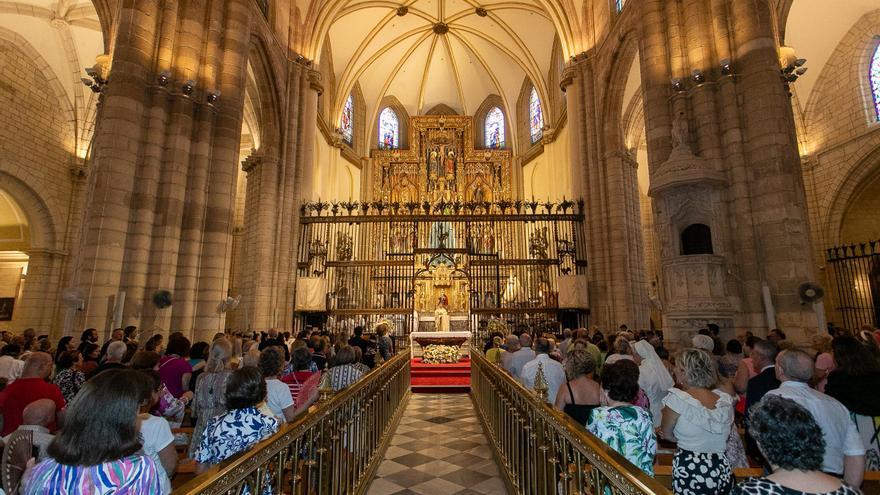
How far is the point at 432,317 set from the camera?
1543cm

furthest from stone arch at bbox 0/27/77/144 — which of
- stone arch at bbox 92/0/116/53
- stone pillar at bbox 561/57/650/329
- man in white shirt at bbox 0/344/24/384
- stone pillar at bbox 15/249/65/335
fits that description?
stone pillar at bbox 561/57/650/329

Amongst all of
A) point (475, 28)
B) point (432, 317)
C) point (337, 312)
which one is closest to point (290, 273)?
point (337, 312)

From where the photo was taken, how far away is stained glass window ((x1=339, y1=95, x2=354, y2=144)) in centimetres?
2669

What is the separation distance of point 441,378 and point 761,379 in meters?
8.37

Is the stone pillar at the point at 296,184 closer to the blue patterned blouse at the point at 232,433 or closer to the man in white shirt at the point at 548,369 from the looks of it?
the man in white shirt at the point at 548,369

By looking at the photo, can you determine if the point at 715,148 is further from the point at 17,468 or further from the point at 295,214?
the point at 295,214

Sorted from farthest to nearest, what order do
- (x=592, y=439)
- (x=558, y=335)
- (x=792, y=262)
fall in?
(x=558, y=335)
(x=792, y=262)
(x=592, y=439)

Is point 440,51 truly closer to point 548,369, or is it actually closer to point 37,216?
point 37,216

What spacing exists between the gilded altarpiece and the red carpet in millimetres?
16661

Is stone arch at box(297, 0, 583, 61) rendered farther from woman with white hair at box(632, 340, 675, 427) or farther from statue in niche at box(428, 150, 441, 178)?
woman with white hair at box(632, 340, 675, 427)

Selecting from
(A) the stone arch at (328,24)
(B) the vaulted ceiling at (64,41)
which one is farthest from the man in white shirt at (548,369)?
(B) the vaulted ceiling at (64,41)

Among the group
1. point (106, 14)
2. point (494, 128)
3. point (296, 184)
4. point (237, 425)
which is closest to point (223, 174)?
point (106, 14)

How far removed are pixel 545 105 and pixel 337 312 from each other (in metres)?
16.4

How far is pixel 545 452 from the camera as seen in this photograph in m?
3.08
